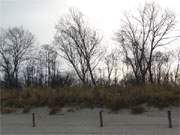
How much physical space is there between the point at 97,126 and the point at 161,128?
4229mm

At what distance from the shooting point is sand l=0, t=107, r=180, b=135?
77.0ft

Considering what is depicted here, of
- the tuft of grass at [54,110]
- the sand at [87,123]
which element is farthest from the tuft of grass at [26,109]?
the tuft of grass at [54,110]

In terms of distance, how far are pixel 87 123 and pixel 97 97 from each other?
5.74 m

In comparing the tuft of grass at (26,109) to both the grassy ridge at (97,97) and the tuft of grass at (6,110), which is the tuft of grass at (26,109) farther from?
the tuft of grass at (6,110)

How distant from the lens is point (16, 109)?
34.0m

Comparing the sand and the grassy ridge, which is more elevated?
the grassy ridge

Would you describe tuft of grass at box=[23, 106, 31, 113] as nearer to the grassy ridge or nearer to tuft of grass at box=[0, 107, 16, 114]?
the grassy ridge

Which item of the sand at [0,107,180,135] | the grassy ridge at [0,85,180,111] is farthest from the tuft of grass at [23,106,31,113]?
the sand at [0,107,180,135]

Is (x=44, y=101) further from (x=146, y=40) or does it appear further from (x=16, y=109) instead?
(x=146, y=40)

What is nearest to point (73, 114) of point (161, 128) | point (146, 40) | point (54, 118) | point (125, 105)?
point (54, 118)

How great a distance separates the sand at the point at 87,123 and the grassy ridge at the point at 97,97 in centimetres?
96

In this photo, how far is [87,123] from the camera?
27.9 metres

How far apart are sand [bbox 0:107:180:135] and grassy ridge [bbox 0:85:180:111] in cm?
96

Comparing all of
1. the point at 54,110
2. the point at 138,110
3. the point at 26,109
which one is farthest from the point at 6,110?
the point at 138,110
